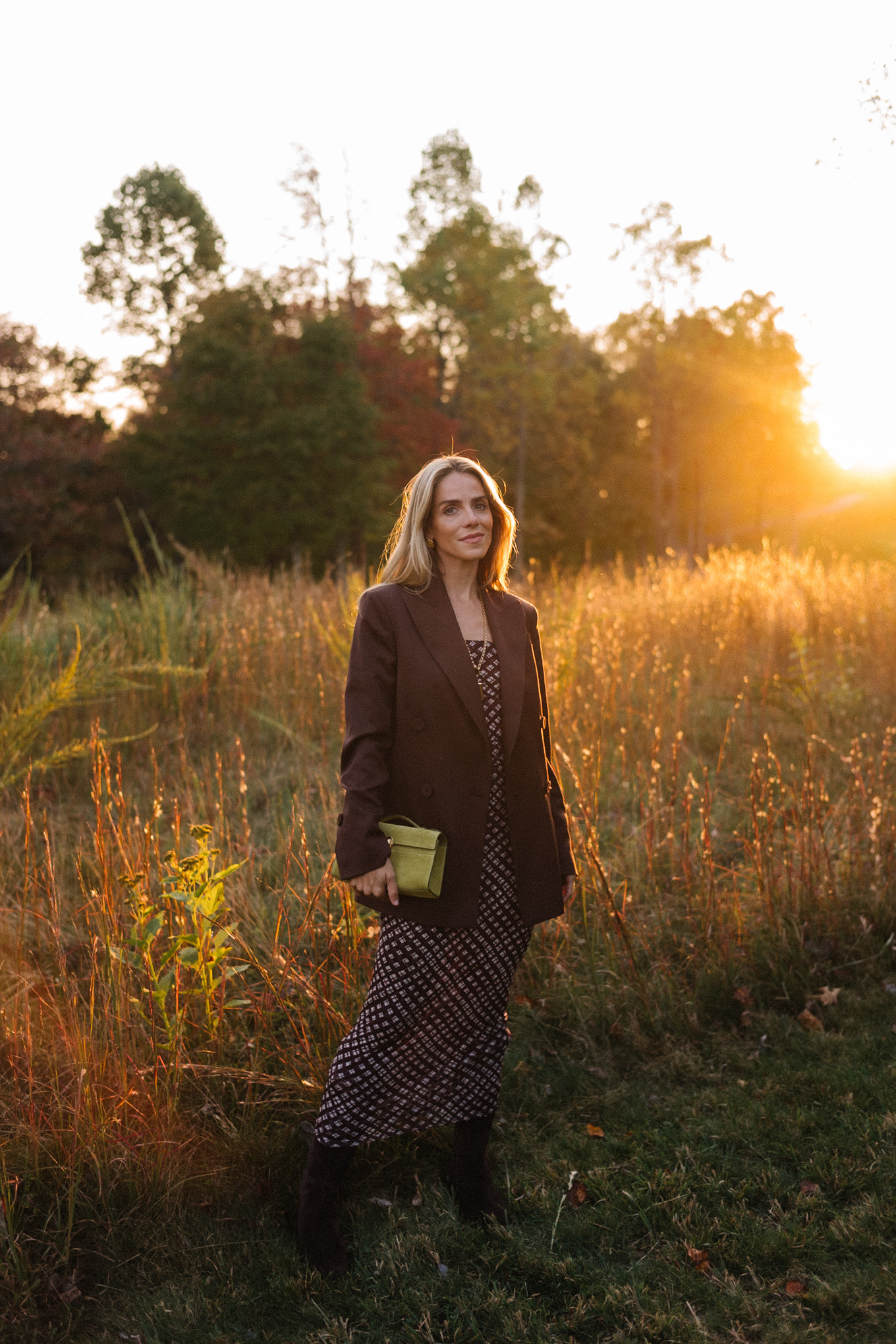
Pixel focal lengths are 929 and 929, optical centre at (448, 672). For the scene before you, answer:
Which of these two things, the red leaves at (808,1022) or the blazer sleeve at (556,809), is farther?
the red leaves at (808,1022)

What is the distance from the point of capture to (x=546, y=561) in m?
31.8

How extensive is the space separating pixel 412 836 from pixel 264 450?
69.7 feet

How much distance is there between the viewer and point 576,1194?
2535mm

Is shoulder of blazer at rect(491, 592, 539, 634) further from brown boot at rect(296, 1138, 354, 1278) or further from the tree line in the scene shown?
the tree line

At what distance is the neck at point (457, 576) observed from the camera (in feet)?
7.97

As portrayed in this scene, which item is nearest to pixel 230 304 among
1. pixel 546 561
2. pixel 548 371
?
pixel 548 371

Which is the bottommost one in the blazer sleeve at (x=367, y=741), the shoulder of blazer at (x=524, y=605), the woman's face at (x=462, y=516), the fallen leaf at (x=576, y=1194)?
the fallen leaf at (x=576, y=1194)

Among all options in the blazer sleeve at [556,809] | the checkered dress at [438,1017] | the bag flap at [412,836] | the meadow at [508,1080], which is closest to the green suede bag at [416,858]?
the bag flap at [412,836]

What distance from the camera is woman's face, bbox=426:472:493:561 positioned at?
2.37 m

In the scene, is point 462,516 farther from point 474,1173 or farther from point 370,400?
point 370,400

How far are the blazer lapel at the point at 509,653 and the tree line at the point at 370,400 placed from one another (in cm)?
1885

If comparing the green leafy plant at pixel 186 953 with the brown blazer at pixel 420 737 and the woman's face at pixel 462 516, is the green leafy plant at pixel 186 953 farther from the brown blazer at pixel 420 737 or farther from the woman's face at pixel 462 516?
the woman's face at pixel 462 516

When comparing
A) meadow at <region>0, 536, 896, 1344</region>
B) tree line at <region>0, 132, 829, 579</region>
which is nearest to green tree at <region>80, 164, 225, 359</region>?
tree line at <region>0, 132, 829, 579</region>

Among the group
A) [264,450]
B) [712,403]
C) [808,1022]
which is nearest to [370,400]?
[264,450]
